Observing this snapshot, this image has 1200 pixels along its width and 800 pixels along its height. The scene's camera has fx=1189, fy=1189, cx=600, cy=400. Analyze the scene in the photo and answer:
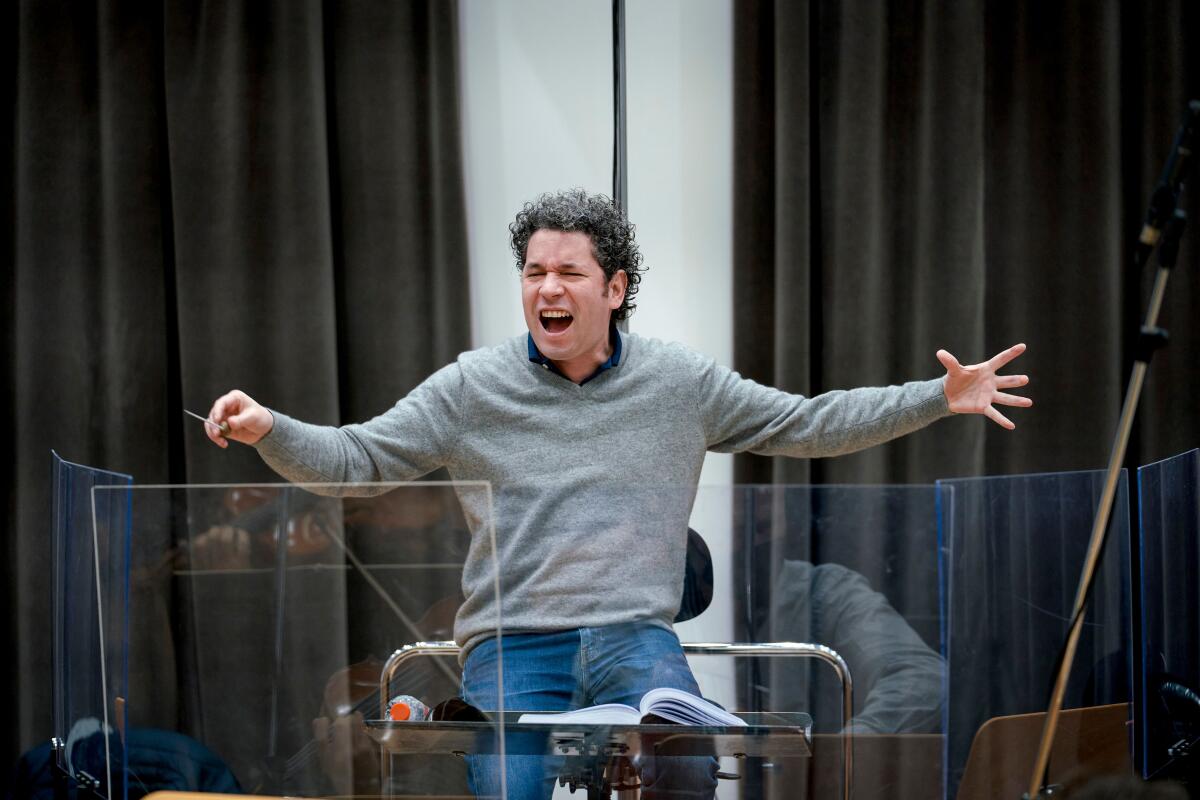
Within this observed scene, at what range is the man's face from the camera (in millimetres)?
1873

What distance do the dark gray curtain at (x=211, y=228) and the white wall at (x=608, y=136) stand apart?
0.37 ft

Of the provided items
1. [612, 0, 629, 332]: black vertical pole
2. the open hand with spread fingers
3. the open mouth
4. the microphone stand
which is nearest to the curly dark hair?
the open mouth

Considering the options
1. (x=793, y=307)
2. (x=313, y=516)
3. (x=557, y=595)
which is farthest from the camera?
(x=793, y=307)

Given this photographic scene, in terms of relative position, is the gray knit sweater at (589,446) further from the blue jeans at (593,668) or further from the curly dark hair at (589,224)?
the curly dark hair at (589,224)

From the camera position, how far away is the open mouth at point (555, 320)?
6.16ft

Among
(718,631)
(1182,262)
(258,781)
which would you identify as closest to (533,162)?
(718,631)

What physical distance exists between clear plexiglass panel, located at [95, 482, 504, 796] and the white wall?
1.44 m

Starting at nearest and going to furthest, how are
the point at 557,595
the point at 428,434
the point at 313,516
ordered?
the point at 313,516 → the point at 557,595 → the point at 428,434

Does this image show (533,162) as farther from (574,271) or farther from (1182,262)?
(1182,262)

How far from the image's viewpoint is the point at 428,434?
186 centimetres

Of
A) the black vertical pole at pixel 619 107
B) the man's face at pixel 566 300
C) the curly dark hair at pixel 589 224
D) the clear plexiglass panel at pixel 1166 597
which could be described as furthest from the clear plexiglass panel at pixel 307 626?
the black vertical pole at pixel 619 107

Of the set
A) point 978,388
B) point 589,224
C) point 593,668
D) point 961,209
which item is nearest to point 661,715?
point 593,668

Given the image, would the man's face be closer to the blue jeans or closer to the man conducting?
the man conducting

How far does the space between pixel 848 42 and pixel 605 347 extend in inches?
45.8
